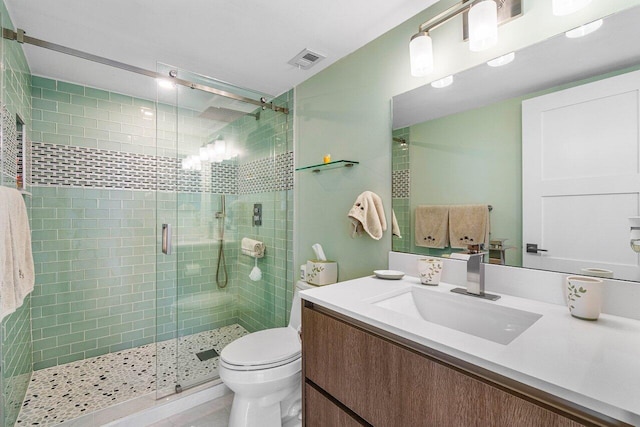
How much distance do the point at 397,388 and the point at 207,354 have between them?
1.78 meters

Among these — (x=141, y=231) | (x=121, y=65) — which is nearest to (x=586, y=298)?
(x=121, y=65)

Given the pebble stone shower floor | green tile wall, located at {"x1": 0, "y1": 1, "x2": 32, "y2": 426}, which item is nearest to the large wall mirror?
the pebble stone shower floor

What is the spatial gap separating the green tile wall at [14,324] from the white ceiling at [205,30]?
0.16 meters

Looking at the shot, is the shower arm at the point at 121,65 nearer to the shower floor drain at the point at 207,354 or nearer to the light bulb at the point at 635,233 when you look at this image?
the shower floor drain at the point at 207,354

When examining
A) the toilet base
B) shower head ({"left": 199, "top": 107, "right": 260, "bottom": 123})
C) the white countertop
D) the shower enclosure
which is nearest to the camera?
the white countertop

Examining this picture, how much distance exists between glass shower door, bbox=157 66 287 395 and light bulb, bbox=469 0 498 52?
1.64 metres

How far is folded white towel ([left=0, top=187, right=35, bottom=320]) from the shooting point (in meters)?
1.26

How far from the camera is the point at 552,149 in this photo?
1.10 meters

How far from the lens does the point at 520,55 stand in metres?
1.19

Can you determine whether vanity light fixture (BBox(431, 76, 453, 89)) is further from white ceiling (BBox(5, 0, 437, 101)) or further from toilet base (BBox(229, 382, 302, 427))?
toilet base (BBox(229, 382, 302, 427))

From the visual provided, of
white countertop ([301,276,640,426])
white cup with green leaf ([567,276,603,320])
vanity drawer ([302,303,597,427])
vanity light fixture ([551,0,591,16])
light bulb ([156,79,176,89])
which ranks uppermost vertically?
light bulb ([156,79,176,89])

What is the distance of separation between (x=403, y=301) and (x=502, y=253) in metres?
0.45

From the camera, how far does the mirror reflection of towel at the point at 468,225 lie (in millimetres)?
1293

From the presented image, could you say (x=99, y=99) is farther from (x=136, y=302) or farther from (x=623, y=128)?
(x=623, y=128)
